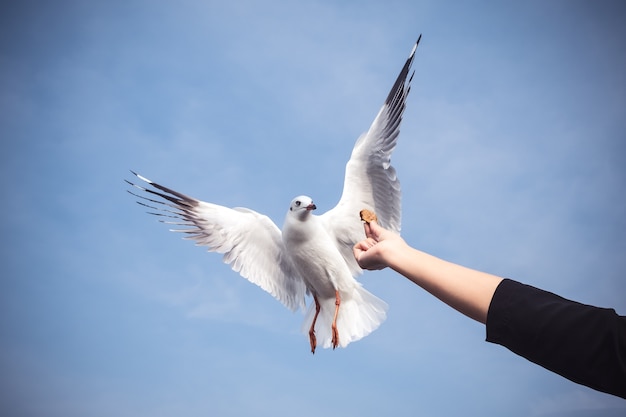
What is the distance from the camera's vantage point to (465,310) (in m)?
0.80

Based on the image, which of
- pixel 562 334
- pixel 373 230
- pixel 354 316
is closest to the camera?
pixel 562 334

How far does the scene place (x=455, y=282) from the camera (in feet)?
2.66

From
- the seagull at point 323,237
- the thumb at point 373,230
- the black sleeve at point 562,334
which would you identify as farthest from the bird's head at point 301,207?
the black sleeve at point 562,334

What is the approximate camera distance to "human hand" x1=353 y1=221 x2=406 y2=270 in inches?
37.7

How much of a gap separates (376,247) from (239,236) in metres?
2.35

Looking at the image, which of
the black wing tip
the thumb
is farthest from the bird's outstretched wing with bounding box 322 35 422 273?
the thumb

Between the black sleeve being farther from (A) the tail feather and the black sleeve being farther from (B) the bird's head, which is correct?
(A) the tail feather

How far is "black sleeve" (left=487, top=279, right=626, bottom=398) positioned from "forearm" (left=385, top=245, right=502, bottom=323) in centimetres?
2

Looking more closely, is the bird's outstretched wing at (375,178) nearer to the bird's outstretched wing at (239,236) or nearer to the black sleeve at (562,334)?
the bird's outstretched wing at (239,236)

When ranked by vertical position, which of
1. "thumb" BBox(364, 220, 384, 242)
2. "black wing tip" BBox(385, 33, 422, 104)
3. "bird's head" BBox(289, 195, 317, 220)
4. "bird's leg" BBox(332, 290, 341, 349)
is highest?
"black wing tip" BBox(385, 33, 422, 104)

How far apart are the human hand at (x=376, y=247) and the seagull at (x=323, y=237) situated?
5.35ft

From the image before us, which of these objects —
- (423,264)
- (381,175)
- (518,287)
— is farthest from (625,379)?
(381,175)

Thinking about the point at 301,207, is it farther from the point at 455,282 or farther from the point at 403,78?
the point at 455,282

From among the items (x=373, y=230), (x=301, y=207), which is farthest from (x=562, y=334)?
(x=301, y=207)
